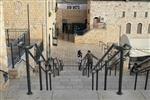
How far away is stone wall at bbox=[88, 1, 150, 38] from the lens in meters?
31.3

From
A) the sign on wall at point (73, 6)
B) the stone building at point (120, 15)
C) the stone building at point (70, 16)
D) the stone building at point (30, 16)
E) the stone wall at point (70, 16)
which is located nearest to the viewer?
the stone building at point (30, 16)

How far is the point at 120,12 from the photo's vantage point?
104 ft

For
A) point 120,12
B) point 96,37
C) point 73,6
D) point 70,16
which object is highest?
point 73,6

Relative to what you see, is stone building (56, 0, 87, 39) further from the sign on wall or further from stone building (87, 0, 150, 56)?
stone building (87, 0, 150, 56)

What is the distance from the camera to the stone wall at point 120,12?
103ft

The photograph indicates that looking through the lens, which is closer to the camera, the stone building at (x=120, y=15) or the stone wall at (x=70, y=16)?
the stone building at (x=120, y=15)

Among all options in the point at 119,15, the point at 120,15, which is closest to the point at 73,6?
the point at 119,15

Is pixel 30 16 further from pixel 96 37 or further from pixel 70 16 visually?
pixel 70 16

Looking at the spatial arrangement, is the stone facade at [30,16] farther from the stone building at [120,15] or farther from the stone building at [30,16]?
the stone building at [120,15]

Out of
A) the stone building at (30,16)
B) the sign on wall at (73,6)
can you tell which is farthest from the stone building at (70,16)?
the stone building at (30,16)

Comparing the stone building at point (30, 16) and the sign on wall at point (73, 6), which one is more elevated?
the sign on wall at point (73, 6)

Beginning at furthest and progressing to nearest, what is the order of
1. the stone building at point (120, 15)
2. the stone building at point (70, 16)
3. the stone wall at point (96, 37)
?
the stone building at point (70, 16), the stone building at point (120, 15), the stone wall at point (96, 37)

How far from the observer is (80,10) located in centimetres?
3388

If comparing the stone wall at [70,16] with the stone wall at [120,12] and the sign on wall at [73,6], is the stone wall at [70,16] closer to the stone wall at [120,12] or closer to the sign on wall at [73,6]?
the sign on wall at [73,6]
